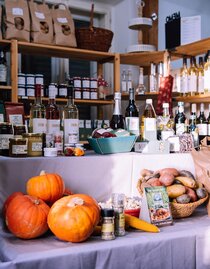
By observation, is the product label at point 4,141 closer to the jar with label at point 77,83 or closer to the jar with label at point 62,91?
the jar with label at point 62,91

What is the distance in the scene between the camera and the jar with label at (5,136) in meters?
1.64

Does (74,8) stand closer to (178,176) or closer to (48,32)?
(48,32)

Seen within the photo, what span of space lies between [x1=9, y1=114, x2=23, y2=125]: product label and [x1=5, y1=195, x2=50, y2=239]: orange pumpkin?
0.56m

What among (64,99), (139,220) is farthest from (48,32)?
(139,220)

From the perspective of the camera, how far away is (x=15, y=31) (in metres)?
3.33

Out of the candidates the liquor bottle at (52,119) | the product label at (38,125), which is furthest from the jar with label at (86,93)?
the product label at (38,125)

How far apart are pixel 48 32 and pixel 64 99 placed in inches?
23.7

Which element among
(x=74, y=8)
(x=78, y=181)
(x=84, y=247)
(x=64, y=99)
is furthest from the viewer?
(x=74, y=8)

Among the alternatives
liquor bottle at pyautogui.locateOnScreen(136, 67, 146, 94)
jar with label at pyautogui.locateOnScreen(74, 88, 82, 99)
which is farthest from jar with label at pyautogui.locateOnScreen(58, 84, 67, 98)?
liquor bottle at pyautogui.locateOnScreen(136, 67, 146, 94)

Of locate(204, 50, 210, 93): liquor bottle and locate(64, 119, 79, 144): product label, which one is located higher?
locate(204, 50, 210, 93): liquor bottle

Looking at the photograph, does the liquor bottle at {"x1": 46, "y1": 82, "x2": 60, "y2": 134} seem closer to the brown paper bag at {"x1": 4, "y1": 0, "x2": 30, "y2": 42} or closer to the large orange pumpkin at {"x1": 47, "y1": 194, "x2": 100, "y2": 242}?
the large orange pumpkin at {"x1": 47, "y1": 194, "x2": 100, "y2": 242}

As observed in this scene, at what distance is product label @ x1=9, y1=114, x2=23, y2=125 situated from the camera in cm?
185

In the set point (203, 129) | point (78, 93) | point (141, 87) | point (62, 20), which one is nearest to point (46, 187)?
point (203, 129)

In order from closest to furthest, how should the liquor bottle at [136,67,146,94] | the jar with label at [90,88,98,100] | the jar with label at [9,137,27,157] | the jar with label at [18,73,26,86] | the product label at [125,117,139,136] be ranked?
the jar with label at [9,137,27,157], the product label at [125,117,139,136], the jar with label at [18,73,26,86], the jar with label at [90,88,98,100], the liquor bottle at [136,67,146,94]
